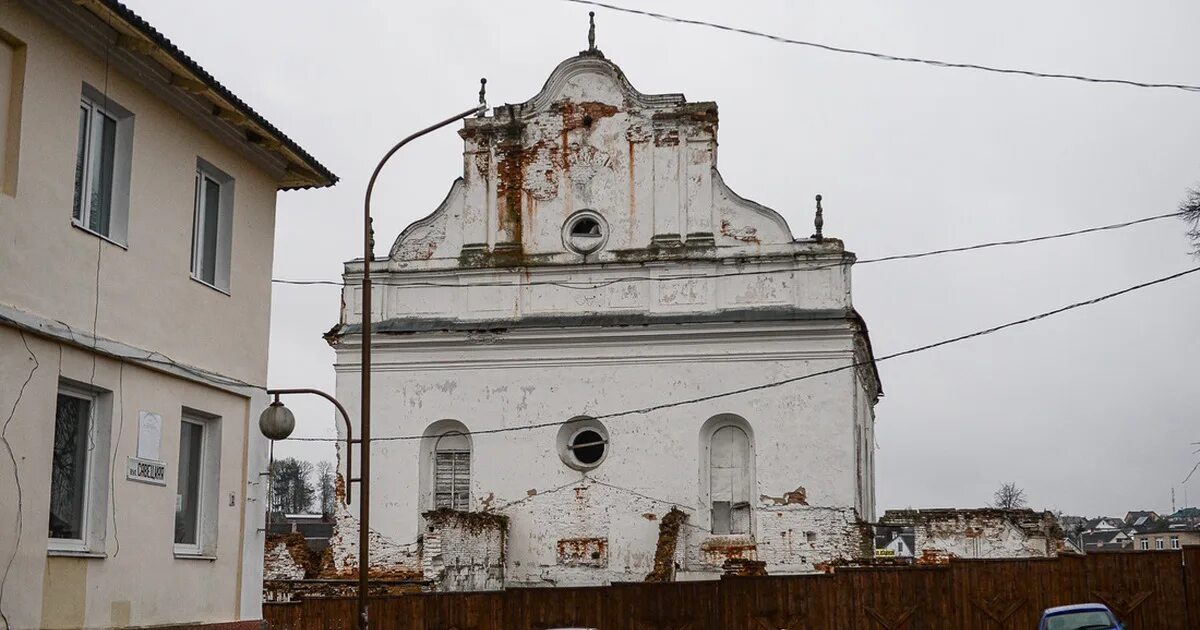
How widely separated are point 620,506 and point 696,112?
908 cm

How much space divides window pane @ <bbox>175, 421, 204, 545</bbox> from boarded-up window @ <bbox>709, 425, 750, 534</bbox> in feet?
53.1

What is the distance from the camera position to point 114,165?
1541 cm

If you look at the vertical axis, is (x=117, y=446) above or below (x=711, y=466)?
below

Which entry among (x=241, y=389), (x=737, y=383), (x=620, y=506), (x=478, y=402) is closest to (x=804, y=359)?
(x=737, y=383)

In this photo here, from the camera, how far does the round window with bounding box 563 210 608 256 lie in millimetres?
32781

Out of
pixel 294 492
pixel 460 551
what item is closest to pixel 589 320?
pixel 460 551

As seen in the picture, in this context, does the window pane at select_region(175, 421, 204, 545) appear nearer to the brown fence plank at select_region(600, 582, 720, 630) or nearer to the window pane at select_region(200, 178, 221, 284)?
the window pane at select_region(200, 178, 221, 284)

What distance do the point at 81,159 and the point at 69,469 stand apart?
10.4 feet

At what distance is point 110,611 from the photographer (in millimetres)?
14797

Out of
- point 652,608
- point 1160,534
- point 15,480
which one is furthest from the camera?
point 1160,534

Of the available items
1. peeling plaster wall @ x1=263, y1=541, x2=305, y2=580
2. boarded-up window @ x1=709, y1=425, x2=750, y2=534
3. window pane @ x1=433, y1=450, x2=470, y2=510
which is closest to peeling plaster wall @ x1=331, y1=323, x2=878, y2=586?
boarded-up window @ x1=709, y1=425, x2=750, y2=534

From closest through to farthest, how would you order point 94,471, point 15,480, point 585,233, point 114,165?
point 15,480 → point 94,471 → point 114,165 → point 585,233

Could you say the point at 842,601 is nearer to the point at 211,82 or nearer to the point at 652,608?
the point at 652,608

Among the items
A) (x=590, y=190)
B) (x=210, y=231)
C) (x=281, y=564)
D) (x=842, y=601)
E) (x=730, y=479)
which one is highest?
(x=590, y=190)
